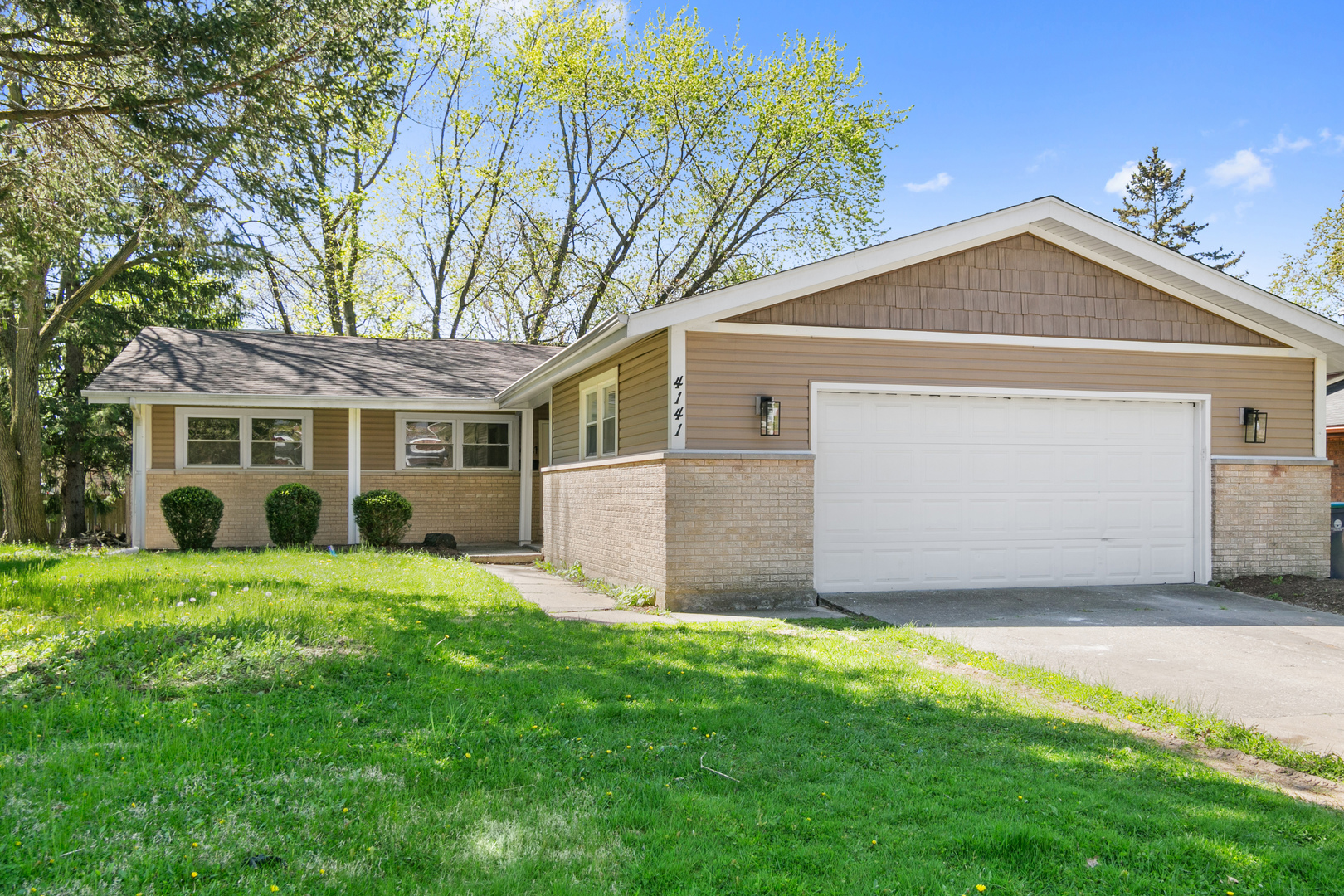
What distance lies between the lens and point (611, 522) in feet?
36.4

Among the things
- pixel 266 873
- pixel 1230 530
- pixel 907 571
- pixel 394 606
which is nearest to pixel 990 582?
pixel 907 571

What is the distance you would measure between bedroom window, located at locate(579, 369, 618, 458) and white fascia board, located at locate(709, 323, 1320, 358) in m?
2.62

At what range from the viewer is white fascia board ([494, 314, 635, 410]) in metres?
9.46

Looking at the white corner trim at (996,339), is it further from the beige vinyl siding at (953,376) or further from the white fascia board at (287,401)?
the white fascia board at (287,401)

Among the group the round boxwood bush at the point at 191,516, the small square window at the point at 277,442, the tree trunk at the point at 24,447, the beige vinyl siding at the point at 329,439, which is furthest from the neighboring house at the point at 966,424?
the tree trunk at the point at 24,447

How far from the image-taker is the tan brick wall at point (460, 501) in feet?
55.2

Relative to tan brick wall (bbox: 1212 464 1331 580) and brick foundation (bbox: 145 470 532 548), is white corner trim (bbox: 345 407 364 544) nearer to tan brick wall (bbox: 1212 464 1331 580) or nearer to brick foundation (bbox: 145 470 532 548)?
brick foundation (bbox: 145 470 532 548)

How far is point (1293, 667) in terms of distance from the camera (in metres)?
6.76

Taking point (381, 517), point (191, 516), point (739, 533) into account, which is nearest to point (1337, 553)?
point (739, 533)

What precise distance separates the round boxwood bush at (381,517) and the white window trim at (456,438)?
6.38 ft

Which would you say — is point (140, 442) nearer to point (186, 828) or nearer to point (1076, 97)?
point (186, 828)

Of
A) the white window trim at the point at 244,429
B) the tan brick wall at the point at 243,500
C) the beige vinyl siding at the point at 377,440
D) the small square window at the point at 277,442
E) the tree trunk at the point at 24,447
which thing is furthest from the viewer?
the tree trunk at the point at 24,447

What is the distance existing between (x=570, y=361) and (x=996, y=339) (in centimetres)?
519

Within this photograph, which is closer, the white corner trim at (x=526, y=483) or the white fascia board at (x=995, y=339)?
the white fascia board at (x=995, y=339)
